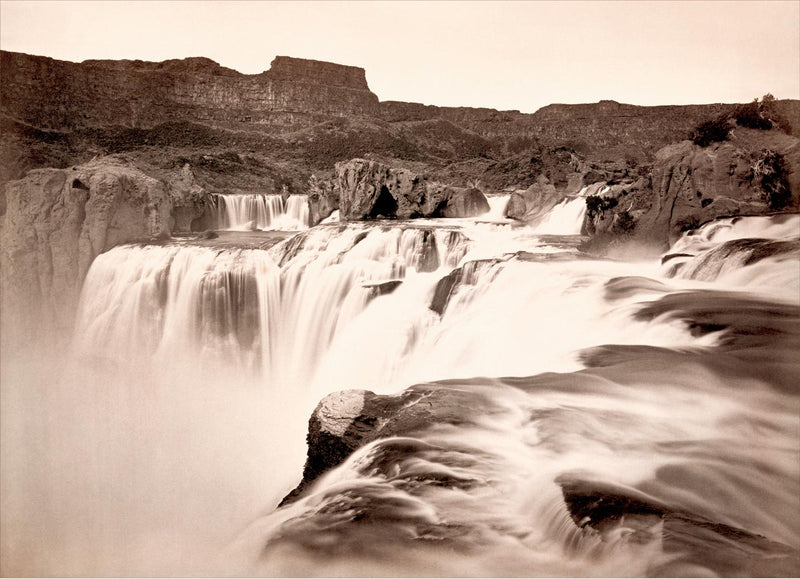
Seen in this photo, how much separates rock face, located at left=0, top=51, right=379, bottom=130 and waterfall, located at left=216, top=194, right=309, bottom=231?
1900 mm

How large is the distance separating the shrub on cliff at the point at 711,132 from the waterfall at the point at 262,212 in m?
6.09

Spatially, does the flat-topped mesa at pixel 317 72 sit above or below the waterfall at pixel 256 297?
above

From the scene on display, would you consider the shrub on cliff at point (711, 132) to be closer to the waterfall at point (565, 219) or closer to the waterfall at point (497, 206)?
the waterfall at point (565, 219)

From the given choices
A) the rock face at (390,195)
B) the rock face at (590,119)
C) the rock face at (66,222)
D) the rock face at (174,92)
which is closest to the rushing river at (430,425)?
the rock face at (390,195)

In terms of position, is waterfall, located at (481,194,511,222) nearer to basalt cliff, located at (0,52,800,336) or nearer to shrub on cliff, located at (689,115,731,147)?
basalt cliff, located at (0,52,800,336)

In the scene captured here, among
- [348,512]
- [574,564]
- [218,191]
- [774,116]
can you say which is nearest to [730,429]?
[574,564]

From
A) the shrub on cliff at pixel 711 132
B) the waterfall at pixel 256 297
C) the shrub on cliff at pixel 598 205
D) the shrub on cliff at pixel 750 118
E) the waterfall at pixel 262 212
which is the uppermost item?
the shrub on cliff at pixel 750 118

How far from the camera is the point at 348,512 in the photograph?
8.32 feet

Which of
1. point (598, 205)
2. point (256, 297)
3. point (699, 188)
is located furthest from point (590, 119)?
point (256, 297)

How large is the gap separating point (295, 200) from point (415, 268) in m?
3.12

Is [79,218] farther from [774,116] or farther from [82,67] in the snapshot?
Result: [774,116]

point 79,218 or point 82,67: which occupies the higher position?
point 82,67

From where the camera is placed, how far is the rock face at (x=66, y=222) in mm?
11664

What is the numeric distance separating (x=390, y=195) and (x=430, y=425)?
8.75 m
